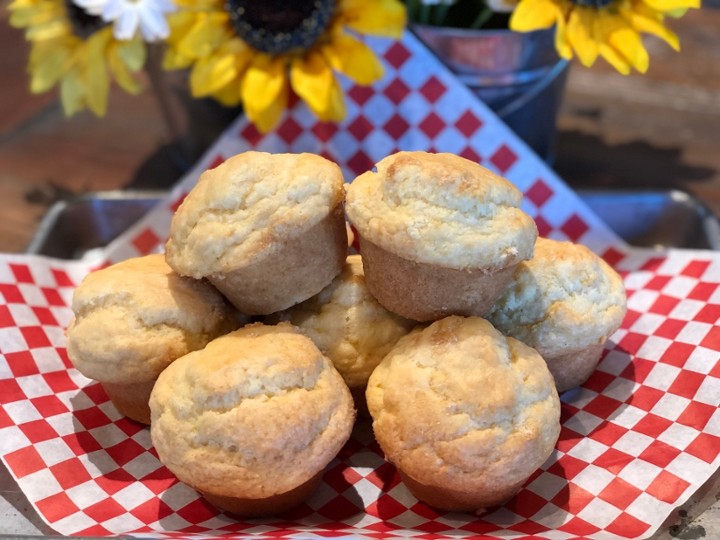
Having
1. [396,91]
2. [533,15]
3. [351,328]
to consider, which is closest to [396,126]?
→ [396,91]

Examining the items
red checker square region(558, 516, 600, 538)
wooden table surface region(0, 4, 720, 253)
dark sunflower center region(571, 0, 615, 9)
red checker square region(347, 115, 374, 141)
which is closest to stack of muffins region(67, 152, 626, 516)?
Answer: red checker square region(558, 516, 600, 538)

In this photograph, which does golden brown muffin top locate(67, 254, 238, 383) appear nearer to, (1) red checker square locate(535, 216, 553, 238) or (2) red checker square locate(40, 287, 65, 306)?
(2) red checker square locate(40, 287, 65, 306)

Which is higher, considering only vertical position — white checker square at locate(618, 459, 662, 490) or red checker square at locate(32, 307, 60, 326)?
red checker square at locate(32, 307, 60, 326)

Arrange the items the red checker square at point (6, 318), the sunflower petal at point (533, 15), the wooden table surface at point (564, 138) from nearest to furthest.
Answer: the red checker square at point (6, 318) < the sunflower petal at point (533, 15) < the wooden table surface at point (564, 138)

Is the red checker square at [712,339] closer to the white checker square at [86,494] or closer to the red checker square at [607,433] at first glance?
the red checker square at [607,433]

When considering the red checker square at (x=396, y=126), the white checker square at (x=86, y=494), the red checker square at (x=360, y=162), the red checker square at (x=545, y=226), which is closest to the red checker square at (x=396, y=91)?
the red checker square at (x=396, y=126)

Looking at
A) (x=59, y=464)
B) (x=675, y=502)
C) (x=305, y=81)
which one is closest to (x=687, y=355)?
(x=675, y=502)

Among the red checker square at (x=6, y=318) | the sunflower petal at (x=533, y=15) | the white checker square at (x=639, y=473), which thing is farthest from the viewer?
the sunflower petal at (x=533, y=15)
